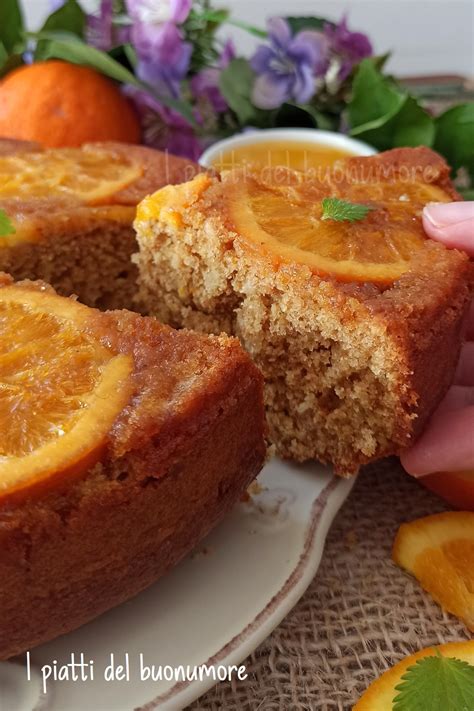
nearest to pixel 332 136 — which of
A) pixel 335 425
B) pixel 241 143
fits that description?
pixel 241 143

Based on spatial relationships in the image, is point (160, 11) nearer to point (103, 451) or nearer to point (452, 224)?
point (452, 224)

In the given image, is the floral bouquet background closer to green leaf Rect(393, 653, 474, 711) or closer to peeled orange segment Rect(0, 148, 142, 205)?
peeled orange segment Rect(0, 148, 142, 205)

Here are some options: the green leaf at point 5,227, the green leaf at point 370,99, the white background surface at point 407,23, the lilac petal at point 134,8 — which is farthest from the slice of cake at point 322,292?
the white background surface at point 407,23

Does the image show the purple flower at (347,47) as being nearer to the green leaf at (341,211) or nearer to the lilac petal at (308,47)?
the lilac petal at (308,47)

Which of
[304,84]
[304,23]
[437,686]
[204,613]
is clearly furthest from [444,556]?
[304,23]

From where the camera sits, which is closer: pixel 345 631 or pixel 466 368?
pixel 345 631

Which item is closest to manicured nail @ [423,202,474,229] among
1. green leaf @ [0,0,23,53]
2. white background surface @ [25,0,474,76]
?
green leaf @ [0,0,23,53]
